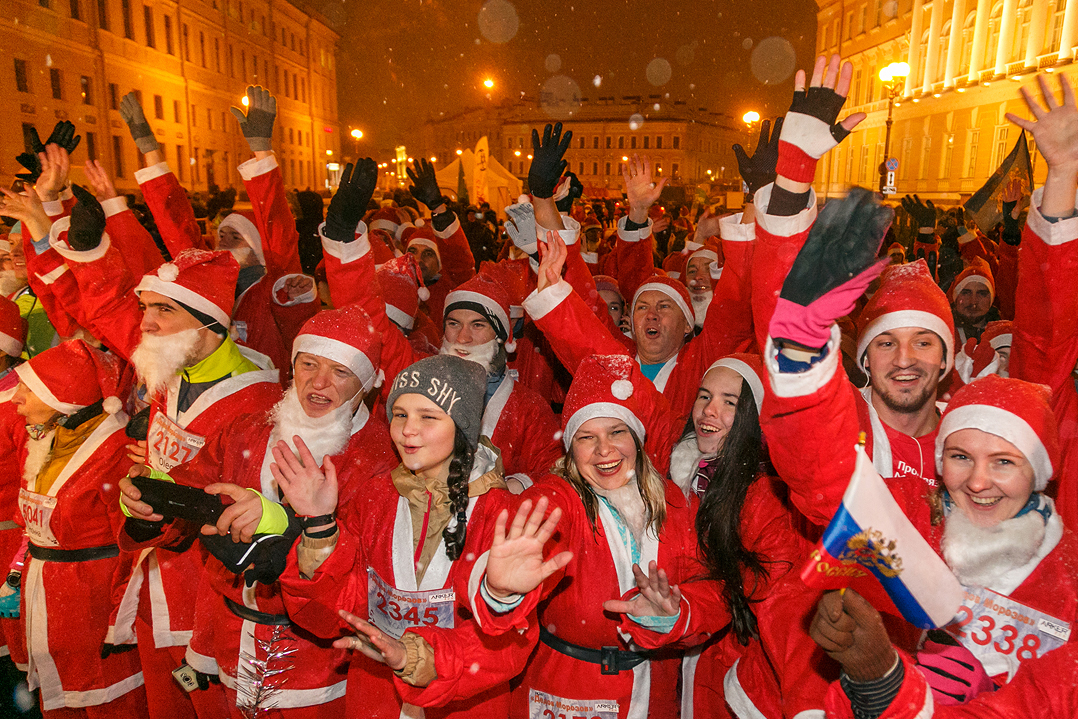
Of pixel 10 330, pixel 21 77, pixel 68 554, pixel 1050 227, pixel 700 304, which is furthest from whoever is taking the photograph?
pixel 21 77

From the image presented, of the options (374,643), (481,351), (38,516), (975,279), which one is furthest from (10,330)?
A: (975,279)

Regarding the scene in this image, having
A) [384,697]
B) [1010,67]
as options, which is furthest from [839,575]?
[1010,67]

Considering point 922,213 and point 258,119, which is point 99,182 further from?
point 922,213

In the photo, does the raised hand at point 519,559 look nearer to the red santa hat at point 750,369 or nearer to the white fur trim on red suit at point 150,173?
the red santa hat at point 750,369

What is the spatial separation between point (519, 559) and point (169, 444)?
219 cm

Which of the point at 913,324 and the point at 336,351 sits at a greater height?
the point at 913,324

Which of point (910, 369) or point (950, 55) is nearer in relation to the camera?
point (910, 369)

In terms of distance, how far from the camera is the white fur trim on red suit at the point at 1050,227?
105 inches

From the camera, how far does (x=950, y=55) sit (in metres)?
36.0

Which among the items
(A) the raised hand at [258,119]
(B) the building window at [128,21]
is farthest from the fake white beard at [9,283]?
(B) the building window at [128,21]

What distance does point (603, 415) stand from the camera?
2.74 metres

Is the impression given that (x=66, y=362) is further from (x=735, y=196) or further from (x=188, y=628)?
(x=735, y=196)

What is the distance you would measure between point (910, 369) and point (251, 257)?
16.1 ft

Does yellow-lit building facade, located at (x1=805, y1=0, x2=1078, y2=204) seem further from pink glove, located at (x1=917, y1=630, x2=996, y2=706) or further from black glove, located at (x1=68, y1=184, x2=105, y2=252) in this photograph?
pink glove, located at (x1=917, y1=630, x2=996, y2=706)
